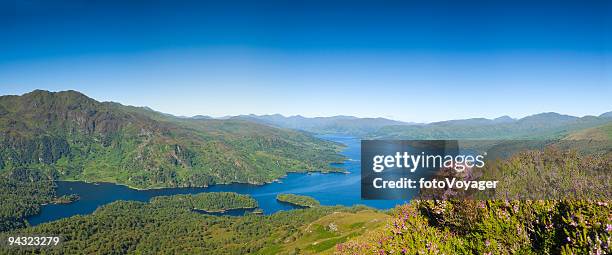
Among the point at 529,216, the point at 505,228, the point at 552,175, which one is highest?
the point at 552,175

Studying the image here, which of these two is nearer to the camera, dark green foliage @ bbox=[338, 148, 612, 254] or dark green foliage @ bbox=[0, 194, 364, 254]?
dark green foliage @ bbox=[338, 148, 612, 254]

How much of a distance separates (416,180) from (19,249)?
190 meters

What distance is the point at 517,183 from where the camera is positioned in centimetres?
906

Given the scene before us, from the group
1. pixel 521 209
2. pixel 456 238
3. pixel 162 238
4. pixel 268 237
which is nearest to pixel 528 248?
pixel 521 209

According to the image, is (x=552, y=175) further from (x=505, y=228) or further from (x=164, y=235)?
(x=164, y=235)

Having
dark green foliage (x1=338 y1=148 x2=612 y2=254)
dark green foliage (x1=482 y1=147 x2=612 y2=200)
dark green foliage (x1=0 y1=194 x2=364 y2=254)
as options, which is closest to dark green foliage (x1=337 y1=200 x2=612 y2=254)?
dark green foliage (x1=338 y1=148 x2=612 y2=254)

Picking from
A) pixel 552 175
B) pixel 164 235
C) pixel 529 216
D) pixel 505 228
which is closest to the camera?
pixel 529 216

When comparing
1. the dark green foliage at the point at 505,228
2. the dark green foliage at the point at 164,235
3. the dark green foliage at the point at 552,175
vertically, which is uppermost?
the dark green foliage at the point at 552,175

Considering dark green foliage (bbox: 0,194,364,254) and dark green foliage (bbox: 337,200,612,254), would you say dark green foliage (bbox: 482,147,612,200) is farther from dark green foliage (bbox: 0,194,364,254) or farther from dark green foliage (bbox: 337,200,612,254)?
dark green foliage (bbox: 0,194,364,254)

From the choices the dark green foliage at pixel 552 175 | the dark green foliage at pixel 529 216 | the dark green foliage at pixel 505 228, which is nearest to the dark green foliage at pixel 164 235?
the dark green foliage at pixel 505 228

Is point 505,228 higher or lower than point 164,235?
higher

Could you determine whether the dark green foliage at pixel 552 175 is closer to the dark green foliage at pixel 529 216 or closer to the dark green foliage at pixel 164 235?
the dark green foliage at pixel 529 216

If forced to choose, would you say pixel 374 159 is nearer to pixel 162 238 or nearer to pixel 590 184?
pixel 590 184

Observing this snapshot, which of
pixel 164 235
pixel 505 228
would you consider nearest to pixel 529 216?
pixel 505 228
